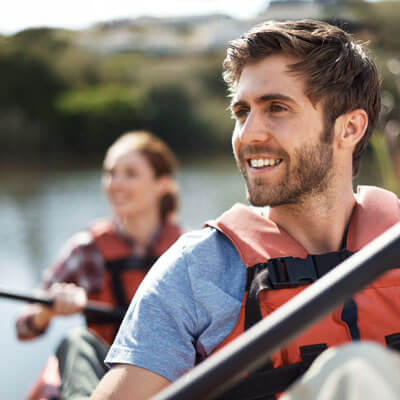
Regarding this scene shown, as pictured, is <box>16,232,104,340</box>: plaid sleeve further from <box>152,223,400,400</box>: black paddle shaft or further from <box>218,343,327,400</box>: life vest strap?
<box>152,223,400,400</box>: black paddle shaft

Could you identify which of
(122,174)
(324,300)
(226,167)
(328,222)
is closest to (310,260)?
(328,222)

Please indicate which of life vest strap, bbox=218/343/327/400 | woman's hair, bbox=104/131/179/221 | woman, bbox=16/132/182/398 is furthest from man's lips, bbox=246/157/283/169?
woman's hair, bbox=104/131/179/221

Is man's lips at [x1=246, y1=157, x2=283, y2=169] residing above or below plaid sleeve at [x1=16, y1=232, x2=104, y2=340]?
below

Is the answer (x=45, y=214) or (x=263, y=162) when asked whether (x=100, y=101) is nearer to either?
(x=45, y=214)

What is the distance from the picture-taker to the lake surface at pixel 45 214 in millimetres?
5168

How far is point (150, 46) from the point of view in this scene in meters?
17.8

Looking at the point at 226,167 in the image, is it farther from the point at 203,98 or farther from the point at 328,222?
the point at 328,222

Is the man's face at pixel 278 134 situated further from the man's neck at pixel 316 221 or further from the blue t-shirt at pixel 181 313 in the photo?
the blue t-shirt at pixel 181 313

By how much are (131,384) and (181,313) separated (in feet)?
0.51

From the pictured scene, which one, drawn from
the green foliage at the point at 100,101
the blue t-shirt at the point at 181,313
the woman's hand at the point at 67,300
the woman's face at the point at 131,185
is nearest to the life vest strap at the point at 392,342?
the blue t-shirt at the point at 181,313

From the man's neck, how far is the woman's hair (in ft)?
4.94

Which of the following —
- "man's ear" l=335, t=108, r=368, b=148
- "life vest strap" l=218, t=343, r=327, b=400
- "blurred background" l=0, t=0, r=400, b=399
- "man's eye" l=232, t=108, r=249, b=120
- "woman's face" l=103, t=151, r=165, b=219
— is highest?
"blurred background" l=0, t=0, r=400, b=399

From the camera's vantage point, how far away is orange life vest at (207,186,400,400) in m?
1.02

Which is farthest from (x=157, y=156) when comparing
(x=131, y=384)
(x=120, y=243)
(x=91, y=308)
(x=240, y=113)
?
(x=131, y=384)
